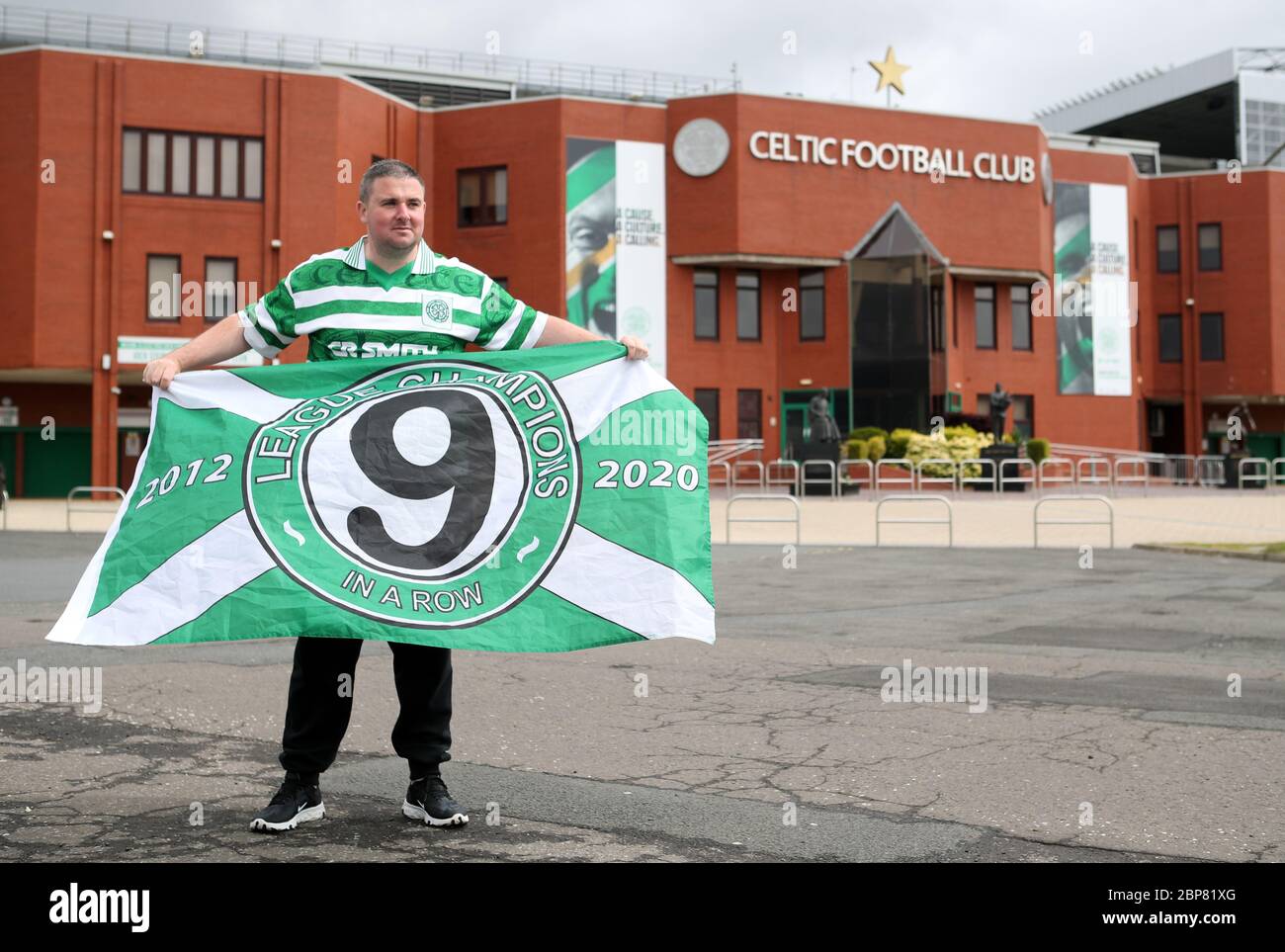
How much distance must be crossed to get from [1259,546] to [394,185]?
54.8 feet

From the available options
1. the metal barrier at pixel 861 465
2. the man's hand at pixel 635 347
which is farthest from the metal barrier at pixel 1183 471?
the man's hand at pixel 635 347

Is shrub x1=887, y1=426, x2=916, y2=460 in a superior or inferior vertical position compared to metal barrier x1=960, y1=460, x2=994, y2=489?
superior

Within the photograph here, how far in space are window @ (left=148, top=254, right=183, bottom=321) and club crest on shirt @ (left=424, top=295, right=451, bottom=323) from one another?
122 ft

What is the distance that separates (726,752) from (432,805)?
1869mm

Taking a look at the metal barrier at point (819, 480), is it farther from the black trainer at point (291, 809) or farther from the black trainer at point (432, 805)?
the black trainer at point (291, 809)

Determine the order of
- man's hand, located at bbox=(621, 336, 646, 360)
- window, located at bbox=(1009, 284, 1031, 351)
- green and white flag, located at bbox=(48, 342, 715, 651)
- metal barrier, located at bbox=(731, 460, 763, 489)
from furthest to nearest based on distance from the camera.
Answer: window, located at bbox=(1009, 284, 1031, 351), metal barrier, located at bbox=(731, 460, 763, 489), man's hand, located at bbox=(621, 336, 646, 360), green and white flag, located at bbox=(48, 342, 715, 651)

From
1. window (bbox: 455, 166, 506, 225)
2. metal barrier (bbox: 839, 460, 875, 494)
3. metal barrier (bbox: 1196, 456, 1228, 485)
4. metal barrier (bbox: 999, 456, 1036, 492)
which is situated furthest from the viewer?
window (bbox: 455, 166, 506, 225)

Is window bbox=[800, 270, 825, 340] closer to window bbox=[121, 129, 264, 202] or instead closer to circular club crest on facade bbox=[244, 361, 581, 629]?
window bbox=[121, 129, 264, 202]

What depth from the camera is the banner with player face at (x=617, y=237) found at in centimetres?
4441

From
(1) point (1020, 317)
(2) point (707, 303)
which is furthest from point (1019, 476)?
(1) point (1020, 317)

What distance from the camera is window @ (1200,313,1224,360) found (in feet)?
186

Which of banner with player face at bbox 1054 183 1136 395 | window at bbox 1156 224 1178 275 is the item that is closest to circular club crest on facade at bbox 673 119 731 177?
banner with player face at bbox 1054 183 1136 395

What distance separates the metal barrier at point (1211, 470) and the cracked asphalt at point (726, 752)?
3537cm
